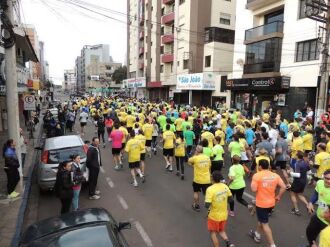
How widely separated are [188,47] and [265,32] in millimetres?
15290

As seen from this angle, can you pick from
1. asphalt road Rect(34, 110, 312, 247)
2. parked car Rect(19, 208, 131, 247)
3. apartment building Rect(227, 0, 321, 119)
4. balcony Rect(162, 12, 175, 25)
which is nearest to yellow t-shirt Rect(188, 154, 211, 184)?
asphalt road Rect(34, 110, 312, 247)

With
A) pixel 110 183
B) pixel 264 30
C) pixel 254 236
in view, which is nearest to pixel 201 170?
pixel 254 236

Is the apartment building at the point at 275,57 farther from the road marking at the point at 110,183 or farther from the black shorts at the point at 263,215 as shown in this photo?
the black shorts at the point at 263,215

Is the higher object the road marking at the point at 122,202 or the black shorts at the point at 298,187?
the black shorts at the point at 298,187

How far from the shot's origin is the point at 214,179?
5805mm

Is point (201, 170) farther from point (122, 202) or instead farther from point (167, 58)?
point (167, 58)

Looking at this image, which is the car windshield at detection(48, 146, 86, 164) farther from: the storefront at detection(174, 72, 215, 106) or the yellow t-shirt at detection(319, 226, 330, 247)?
the storefront at detection(174, 72, 215, 106)

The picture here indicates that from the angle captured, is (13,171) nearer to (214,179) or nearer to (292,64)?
(214,179)

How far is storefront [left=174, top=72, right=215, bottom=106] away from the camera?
3394 cm

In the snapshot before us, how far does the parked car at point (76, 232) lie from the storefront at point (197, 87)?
30079 millimetres

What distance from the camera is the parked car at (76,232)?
4004 mm

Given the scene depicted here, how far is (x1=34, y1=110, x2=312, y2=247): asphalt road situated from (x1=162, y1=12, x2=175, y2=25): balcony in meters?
37.3

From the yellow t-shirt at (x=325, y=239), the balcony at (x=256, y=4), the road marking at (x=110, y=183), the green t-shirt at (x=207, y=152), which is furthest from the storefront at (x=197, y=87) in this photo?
the yellow t-shirt at (x=325, y=239)

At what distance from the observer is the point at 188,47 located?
39.9 meters
